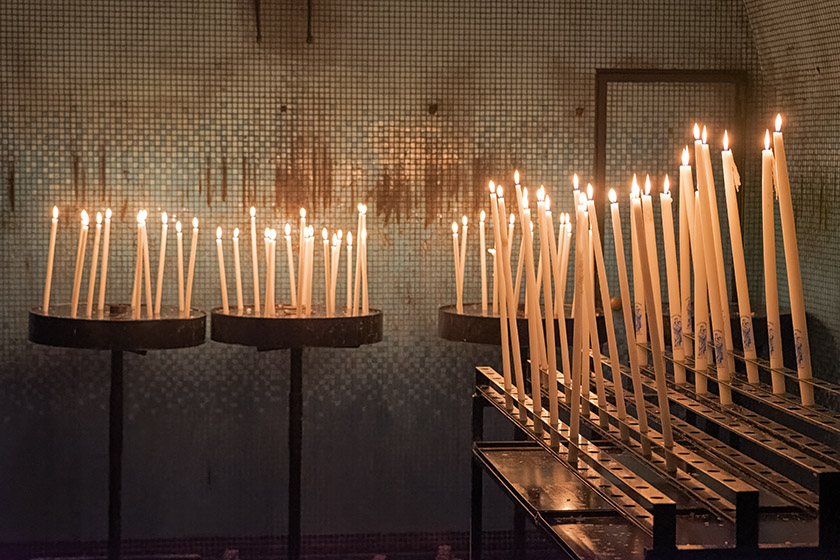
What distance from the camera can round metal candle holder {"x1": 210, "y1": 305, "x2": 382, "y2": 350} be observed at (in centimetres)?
325

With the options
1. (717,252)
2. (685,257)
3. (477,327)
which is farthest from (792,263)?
(477,327)

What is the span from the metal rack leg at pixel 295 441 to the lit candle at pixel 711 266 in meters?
1.63

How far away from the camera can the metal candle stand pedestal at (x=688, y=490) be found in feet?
5.05

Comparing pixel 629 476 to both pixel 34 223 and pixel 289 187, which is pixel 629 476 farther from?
pixel 34 223

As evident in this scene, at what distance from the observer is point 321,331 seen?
326 centimetres

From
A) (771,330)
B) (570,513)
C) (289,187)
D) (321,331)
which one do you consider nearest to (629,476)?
(570,513)

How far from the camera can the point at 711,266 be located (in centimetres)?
203

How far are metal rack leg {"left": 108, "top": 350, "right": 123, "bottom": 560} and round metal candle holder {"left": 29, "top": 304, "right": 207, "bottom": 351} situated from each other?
193mm

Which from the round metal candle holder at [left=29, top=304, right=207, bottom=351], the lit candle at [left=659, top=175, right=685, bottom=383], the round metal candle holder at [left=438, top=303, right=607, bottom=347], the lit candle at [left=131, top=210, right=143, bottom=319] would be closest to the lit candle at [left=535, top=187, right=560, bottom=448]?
the lit candle at [left=659, top=175, right=685, bottom=383]

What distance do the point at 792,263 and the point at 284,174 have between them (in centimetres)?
260

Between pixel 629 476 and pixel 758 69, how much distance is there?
9.74ft

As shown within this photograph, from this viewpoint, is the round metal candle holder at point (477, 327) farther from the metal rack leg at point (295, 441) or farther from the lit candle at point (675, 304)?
the lit candle at point (675, 304)

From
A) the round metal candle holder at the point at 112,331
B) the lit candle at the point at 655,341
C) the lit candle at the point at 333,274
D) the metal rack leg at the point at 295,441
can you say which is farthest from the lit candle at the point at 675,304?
the round metal candle holder at the point at 112,331

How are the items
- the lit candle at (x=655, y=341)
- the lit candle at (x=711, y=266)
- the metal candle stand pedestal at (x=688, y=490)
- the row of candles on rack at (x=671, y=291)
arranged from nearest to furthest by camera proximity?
1. the metal candle stand pedestal at (x=688, y=490)
2. the lit candle at (x=655, y=341)
3. the row of candles on rack at (x=671, y=291)
4. the lit candle at (x=711, y=266)
